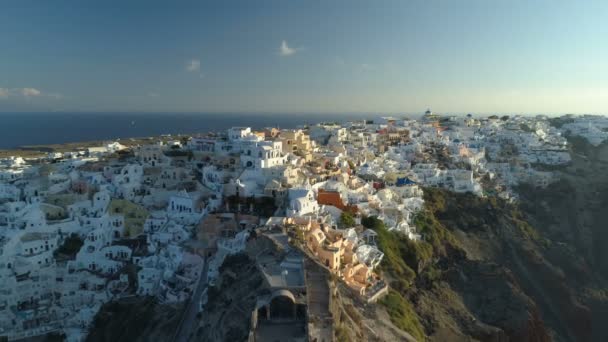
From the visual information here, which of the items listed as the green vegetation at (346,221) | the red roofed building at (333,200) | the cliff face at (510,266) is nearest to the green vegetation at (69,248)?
the red roofed building at (333,200)

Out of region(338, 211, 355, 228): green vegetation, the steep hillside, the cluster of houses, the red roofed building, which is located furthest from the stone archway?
the red roofed building

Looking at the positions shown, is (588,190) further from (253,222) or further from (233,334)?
(233,334)

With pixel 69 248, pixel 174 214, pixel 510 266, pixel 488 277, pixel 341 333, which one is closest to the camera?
pixel 341 333

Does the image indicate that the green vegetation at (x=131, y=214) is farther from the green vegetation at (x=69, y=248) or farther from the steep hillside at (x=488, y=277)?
the steep hillside at (x=488, y=277)

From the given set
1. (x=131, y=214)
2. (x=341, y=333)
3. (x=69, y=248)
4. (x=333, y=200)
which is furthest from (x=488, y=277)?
(x=69, y=248)

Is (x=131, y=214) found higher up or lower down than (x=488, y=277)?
higher up

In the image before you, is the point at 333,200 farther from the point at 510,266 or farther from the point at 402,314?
the point at 510,266
